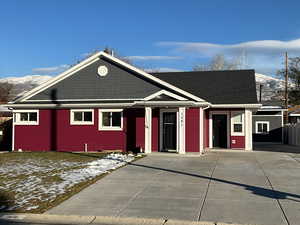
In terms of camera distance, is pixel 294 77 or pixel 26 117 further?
pixel 294 77

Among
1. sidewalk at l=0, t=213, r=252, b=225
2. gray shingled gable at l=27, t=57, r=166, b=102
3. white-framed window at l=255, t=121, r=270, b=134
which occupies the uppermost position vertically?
gray shingled gable at l=27, t=57, r=166, b=102

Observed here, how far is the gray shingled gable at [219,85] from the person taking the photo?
23.0 meters

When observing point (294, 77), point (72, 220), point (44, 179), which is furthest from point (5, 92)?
point (72, 220)

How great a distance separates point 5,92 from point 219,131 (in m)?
62.1

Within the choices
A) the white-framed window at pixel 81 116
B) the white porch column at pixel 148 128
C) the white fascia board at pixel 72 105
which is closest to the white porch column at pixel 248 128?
the white porch column at pixel 148 128

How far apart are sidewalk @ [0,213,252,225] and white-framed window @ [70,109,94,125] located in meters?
13.6

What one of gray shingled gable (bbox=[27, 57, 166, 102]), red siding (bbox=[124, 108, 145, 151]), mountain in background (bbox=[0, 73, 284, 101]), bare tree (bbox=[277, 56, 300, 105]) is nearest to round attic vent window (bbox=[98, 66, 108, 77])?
gray shingled gable (bbox=[27, 57, 166, 102])

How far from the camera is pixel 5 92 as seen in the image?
75688mm

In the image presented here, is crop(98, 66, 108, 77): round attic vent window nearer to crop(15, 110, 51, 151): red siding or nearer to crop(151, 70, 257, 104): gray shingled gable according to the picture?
crop(15, 110, 51, 151): red siding

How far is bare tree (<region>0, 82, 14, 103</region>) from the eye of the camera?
7425cm

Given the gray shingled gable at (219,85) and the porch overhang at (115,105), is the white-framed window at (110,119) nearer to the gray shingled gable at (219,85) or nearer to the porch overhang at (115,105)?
the porch overhang at (115,105)

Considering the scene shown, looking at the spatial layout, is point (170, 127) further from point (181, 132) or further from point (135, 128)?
point (135, 128)

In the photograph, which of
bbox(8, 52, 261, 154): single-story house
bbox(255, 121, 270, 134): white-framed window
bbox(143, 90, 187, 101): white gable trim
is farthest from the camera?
bbox(255, 121, 270, 134): white-framed window

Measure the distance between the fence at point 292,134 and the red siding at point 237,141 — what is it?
779cm
